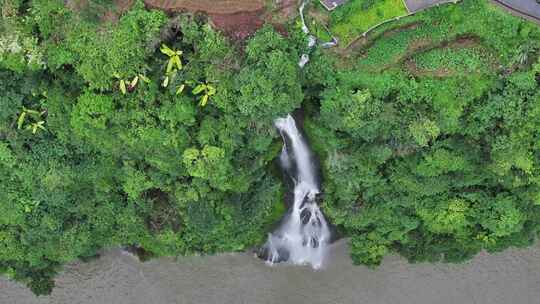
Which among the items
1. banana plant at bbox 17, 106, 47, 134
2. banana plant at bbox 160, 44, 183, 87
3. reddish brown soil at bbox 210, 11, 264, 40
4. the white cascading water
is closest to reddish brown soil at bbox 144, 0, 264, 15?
reddish brown soil at bbox 210, 11, 264, 40

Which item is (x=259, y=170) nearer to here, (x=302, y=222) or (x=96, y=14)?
(x=302, y=222)

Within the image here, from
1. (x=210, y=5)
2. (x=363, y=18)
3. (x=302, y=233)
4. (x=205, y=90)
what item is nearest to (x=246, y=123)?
(x=205, y=90)

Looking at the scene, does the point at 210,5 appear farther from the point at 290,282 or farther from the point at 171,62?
the point at 290,282

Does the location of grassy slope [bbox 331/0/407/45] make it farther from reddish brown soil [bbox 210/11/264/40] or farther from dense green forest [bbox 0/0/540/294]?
reddish brown soil [bbox 210/11/264/40]

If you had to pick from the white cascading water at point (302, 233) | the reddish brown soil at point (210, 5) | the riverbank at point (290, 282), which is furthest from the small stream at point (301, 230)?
the reddish brown soil at point (210, 5)

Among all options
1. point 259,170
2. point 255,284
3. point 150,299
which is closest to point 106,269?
point 150,299
